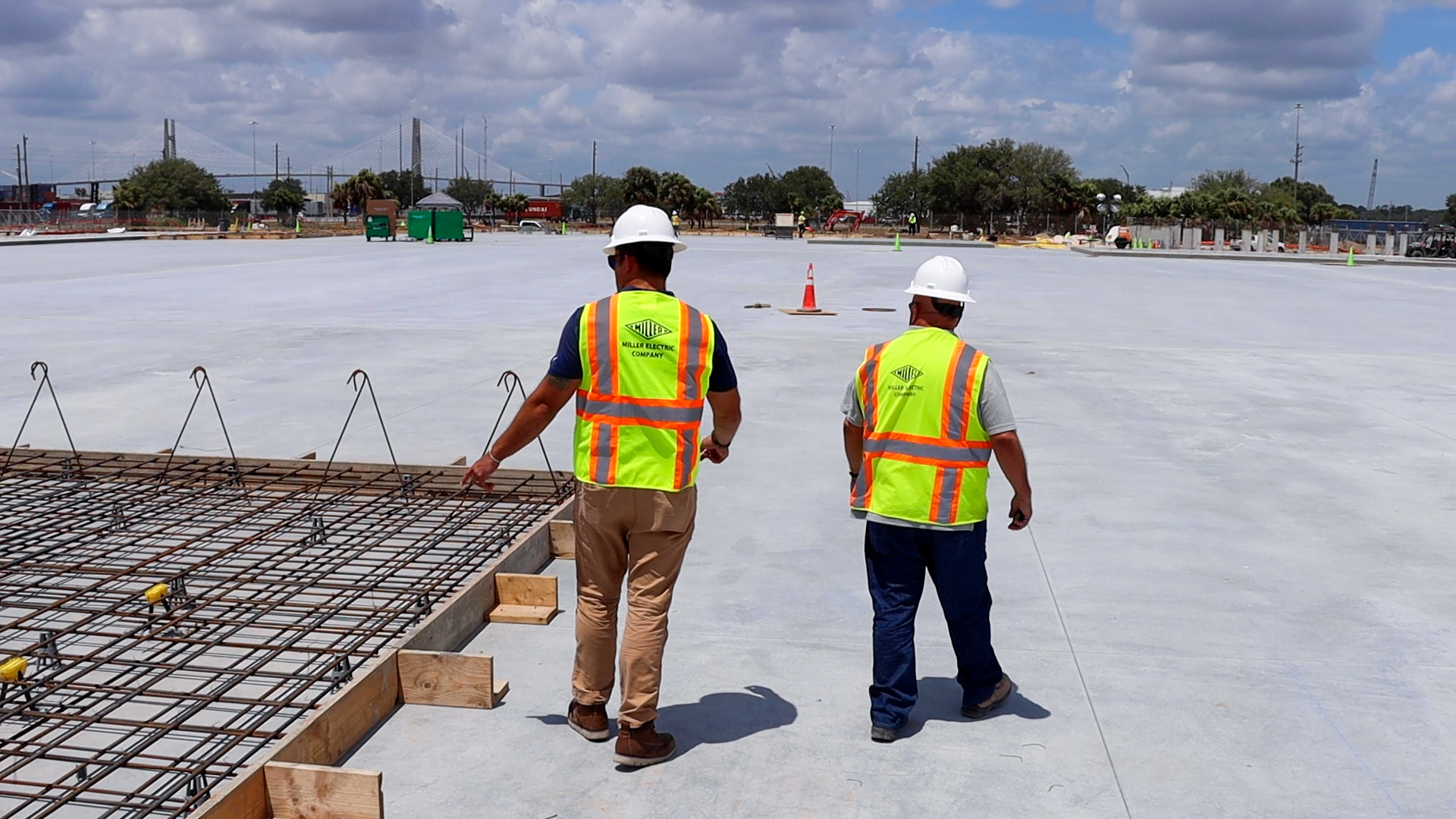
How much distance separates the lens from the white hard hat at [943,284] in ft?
14.5

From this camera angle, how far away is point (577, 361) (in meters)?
4.22

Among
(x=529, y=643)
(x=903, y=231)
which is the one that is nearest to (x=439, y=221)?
(x=903, y=231)

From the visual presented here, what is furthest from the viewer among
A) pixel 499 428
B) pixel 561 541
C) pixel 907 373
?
pixel 499 428

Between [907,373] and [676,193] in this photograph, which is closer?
[907,373]

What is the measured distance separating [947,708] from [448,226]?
53551mm

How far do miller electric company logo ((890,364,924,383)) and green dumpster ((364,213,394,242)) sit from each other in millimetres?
54502

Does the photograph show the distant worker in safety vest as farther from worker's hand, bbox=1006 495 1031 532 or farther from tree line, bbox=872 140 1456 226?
tree line, bbox=872 140 1456 226

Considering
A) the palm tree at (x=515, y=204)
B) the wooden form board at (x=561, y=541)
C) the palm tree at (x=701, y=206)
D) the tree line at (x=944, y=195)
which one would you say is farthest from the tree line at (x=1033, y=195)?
the wooden form board at (x=561, y=541)

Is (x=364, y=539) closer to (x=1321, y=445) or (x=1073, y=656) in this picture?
(x=1073, y=656)

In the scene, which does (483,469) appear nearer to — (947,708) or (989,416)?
(989,416)

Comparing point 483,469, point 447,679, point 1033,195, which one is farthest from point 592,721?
point 1033,195

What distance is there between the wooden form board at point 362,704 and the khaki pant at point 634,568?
2.70 ft

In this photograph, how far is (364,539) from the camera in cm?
682

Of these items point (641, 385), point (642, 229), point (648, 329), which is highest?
point (642, 229)
